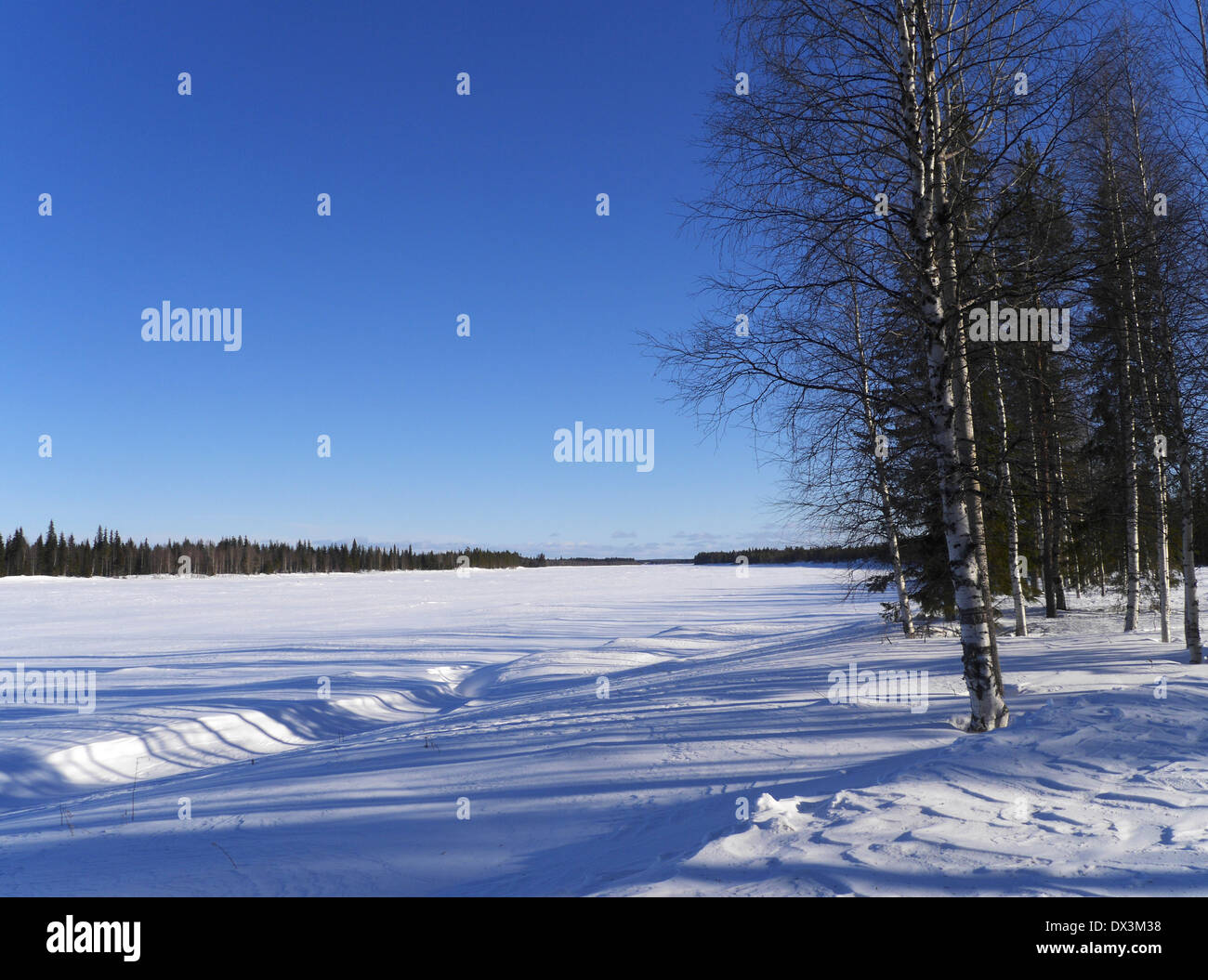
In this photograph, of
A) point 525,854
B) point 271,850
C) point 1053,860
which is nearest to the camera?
point 1053,860

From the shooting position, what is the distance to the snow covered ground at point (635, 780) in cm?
388

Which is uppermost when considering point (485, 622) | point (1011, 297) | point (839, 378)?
point (1011, 297)

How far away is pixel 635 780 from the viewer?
21.3 feet

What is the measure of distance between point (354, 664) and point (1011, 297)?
17.0 m

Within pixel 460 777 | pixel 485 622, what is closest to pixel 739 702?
pixel 460 777

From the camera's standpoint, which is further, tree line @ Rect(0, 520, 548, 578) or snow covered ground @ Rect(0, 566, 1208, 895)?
tree line @ Rect(0, 520, 548, 578)

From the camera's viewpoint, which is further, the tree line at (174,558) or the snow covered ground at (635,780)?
the tree line at (174,558)

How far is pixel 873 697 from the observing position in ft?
30.6

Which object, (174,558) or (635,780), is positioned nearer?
(635,780)

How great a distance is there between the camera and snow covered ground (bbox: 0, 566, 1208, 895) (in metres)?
3.88
